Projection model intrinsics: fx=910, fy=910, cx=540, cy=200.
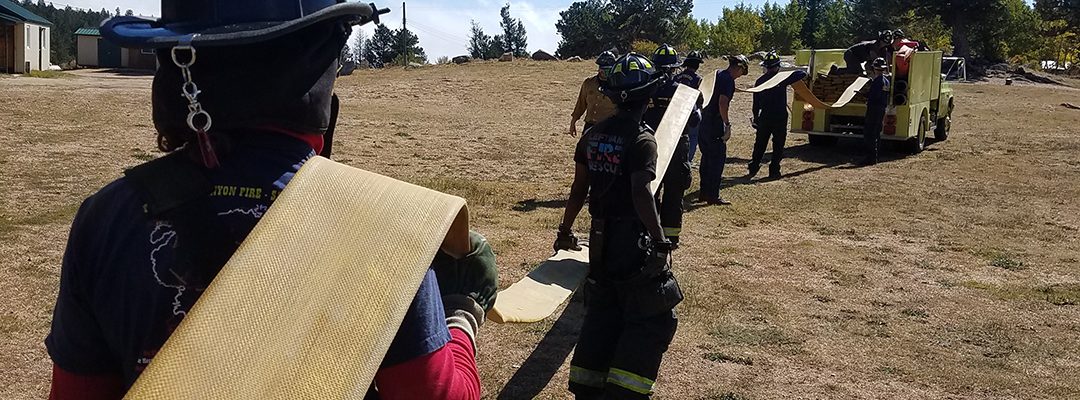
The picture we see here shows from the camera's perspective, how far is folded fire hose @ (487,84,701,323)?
357cm

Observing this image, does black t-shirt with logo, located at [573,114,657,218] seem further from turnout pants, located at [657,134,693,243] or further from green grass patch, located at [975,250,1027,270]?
green grass patch, located at [975,250,1027,270]

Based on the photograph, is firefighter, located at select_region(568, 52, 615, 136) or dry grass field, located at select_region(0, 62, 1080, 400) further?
firefighter, located at select_region(568, 52, 615, 136)

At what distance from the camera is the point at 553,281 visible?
420 cm

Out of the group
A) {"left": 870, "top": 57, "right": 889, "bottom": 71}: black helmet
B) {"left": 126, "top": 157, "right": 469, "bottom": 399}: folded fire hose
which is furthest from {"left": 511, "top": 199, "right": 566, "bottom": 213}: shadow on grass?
{"left": 126, "top": 157, "right": 469, "bottom": 399}: folded fire hose

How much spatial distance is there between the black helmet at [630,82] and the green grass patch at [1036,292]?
3.93 meters

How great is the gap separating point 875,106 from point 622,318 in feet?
33.0

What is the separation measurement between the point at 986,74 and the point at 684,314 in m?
42.1

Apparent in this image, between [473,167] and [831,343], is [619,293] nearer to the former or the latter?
[831,343]

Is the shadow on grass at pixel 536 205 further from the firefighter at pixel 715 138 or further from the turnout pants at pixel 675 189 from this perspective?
the turnout pants at pixel 675 189

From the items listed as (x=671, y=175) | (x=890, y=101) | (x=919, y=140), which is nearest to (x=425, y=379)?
(x=671, y=175)

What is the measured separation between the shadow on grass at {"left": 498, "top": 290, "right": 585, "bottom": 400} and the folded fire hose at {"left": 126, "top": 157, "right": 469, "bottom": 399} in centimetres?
335

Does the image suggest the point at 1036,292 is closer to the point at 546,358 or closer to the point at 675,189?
the point at 675,189

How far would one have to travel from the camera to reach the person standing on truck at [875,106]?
42.3 ft

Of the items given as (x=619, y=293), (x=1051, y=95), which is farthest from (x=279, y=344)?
(x=1051, y=95)
